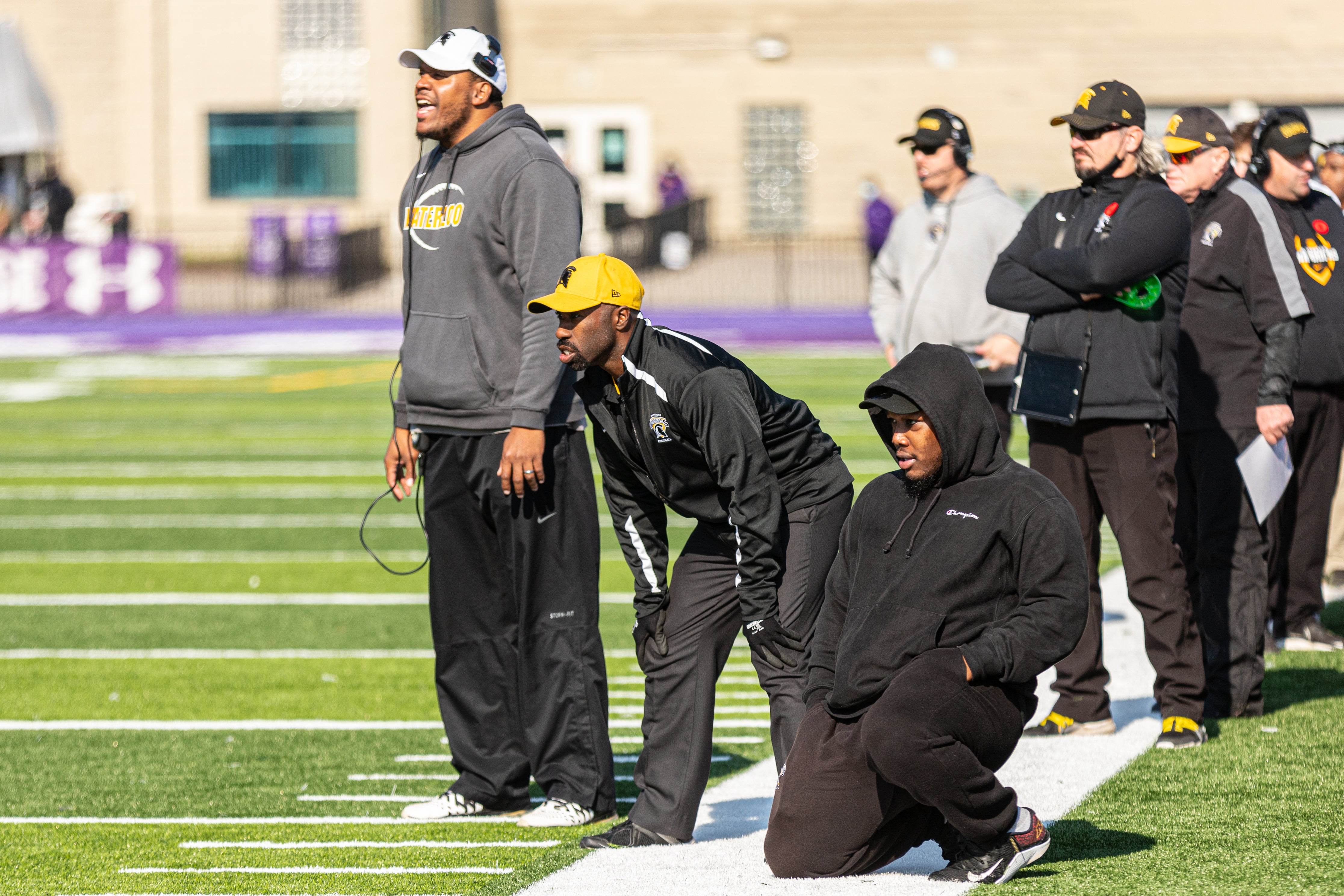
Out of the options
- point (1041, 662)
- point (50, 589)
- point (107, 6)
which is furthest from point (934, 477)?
point (107, 6)

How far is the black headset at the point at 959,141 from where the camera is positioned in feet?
25.4

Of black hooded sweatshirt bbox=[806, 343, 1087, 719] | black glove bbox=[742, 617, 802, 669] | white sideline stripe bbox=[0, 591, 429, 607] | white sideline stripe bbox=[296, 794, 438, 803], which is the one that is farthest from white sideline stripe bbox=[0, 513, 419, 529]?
black hooded sweatshirt bbox=[806, 343, 1087, 719]

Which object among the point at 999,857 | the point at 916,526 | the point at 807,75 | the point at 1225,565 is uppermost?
the point at 807,75

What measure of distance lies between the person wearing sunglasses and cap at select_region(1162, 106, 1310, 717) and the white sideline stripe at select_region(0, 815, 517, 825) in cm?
271

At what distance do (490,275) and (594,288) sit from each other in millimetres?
748

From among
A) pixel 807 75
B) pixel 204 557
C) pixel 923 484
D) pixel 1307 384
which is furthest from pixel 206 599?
pixel 807 75

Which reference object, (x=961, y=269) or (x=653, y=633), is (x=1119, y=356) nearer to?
(x=961, y=269)

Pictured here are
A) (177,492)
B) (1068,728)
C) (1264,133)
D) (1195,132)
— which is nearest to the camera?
(1068,728)

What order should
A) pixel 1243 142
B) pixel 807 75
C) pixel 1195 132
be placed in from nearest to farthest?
pixel 1195 132 → pixel 1243 142 → pixel 807 75

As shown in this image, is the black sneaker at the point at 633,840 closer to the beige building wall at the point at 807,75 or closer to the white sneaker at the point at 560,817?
the white sneaker at the point at 560,817

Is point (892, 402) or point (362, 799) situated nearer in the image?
point (892, 402)

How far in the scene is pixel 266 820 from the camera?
5.89m

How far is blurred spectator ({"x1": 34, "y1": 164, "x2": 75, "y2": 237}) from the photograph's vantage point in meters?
31.9

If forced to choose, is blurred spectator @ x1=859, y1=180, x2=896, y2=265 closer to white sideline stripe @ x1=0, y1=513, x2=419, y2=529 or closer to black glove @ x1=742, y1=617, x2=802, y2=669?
white sideline stripe @ x1=0, y1=513, x2=419, y2=529
